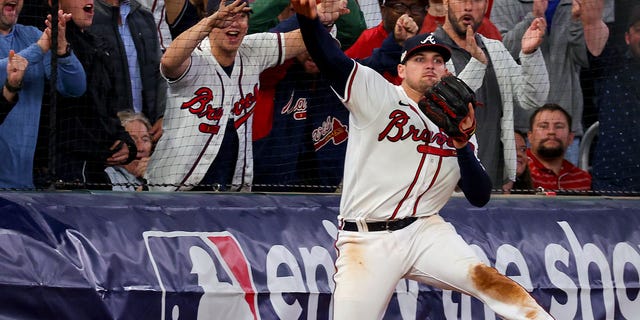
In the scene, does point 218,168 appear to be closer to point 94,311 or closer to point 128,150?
point 128,150

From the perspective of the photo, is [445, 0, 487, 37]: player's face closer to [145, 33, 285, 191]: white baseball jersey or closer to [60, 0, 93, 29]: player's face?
[145, 33, 285, 191]: white baseball jersey

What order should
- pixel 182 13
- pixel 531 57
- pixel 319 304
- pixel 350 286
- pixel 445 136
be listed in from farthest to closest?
1. pixel 531 57
2. pixel 182 13
3. pixel 319 304
4. pixel 445 136
5. pixel 350 286

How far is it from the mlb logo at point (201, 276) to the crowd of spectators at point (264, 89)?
44 cm

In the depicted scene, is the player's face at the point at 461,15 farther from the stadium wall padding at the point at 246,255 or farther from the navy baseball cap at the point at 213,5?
the navy baseball cap at the point at 213,5

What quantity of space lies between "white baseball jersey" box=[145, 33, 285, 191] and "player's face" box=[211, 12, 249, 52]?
58 mm

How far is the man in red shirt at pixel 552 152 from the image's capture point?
7965 mm

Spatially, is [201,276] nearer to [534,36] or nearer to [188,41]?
[188,41]

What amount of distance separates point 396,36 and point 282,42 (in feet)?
2.38

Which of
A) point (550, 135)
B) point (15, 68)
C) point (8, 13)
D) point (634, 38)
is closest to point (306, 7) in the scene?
point (15, 68)

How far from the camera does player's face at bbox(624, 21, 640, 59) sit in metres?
8.23

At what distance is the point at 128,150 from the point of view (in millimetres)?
6848

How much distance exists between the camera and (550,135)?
801 centimetres

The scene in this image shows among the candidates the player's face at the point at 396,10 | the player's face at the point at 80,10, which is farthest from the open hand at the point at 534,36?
the player's face at the point at 80,10

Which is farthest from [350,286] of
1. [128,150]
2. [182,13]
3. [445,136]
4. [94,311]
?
[182,13]
